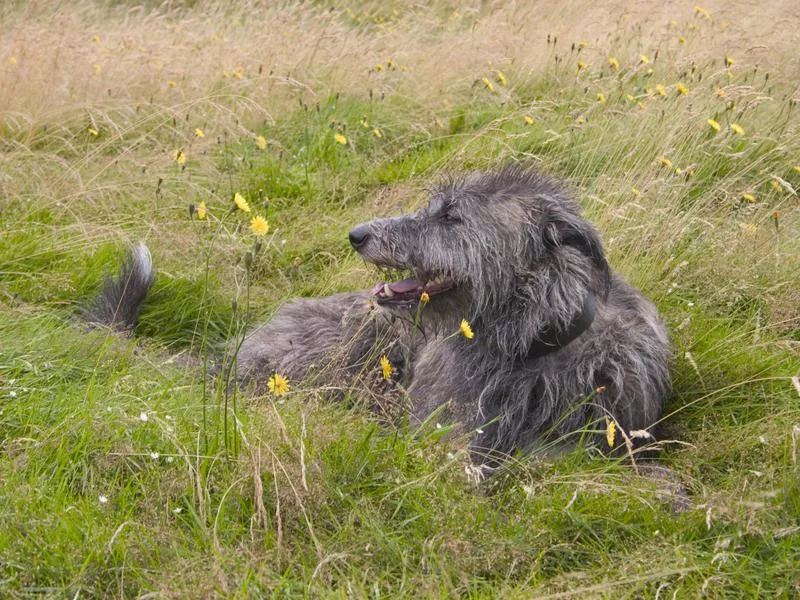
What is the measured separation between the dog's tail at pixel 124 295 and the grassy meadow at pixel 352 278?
0.45ft

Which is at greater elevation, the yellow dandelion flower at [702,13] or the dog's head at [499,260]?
the yellow dandelion flower at [702,13]

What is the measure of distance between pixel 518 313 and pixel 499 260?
0.22 meters

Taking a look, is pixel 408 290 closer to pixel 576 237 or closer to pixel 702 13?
pixel 576 237

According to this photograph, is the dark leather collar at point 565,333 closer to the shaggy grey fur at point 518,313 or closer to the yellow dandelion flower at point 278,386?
the shaggy grey fur at point 518,313

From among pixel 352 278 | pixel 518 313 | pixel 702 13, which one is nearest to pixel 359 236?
pixel 518 313

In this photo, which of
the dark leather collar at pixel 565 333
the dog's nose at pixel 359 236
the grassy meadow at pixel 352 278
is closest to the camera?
the grassy meadow at pixel 352 278

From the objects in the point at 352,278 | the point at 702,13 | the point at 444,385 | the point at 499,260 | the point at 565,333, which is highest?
the point at 702,13

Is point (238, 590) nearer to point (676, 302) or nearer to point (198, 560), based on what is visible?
point (198, 560)

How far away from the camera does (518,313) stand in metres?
3.57

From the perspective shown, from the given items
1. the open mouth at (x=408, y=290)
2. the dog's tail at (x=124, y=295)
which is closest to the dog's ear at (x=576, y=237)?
the open mouth at (x=408, y=290)

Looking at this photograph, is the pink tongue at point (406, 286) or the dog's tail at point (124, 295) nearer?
the pink tongue at point (406, 286)

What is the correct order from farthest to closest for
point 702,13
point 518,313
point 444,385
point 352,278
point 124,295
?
point 702,13, point 352,278, point 124,295, point 444,385, point 518,313

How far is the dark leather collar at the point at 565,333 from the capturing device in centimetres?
357

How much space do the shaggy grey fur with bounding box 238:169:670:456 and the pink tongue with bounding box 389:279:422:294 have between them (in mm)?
24
